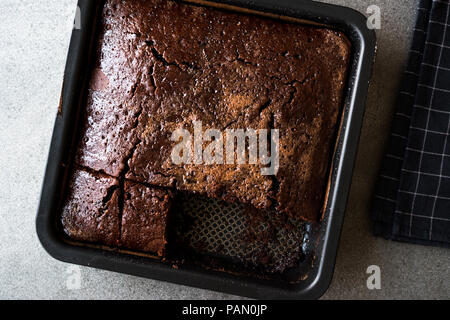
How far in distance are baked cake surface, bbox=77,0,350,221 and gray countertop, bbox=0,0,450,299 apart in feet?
0.84

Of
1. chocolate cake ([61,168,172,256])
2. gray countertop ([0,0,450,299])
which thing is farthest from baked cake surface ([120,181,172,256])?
gray countertop ([0,0,450,299])

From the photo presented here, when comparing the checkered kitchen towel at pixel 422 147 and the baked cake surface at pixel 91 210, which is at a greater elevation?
the checkered kitchen towel at pixel 422 147

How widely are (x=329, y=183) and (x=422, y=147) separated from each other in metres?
0.36

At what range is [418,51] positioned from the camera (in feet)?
3.95

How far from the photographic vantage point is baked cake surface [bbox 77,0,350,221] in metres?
1.04

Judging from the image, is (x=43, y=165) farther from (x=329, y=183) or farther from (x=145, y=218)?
(x=329, y=183)

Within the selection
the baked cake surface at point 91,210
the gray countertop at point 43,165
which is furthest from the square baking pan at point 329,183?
the gray countertop at point 43,165

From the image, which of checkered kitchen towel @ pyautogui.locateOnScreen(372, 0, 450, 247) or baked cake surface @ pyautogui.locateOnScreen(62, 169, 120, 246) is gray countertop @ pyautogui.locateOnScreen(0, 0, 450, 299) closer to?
checkered kitchen towel @ pyautogui.locateOnScreen(372, 0, 450, 247)

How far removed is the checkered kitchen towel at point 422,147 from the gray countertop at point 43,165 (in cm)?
4

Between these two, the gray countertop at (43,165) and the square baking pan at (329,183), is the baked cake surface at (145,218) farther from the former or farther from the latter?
the gray countertop at (43,165)

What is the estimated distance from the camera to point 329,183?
108 cm

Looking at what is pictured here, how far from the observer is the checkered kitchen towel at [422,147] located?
47.0 inches

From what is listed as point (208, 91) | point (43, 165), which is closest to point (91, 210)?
point (43, 165)
